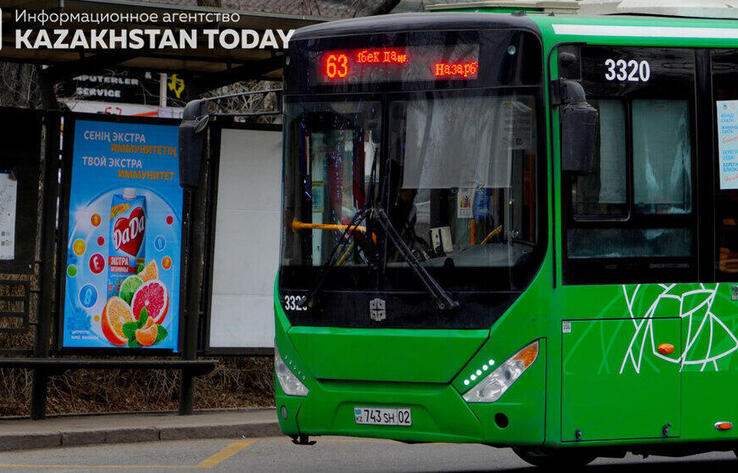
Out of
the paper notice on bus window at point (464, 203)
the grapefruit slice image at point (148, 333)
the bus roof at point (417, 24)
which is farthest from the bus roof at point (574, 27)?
the grapefruit slice image at point (148, 333)

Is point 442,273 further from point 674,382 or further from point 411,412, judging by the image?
point 674,382

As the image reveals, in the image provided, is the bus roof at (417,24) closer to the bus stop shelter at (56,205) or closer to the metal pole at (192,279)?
the bus stop shelter at (56,205)

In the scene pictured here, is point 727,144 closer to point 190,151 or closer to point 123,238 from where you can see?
point 190,151

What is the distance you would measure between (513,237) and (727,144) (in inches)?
63.1

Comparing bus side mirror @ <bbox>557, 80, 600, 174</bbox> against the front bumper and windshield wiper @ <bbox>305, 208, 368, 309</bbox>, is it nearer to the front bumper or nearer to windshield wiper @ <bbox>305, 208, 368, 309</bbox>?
the front bumper

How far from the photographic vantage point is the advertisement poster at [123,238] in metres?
13.7

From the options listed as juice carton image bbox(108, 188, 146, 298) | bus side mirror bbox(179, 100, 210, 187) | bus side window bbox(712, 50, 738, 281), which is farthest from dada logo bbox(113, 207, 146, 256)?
bus side window bbox(712, 50, 738, 281)

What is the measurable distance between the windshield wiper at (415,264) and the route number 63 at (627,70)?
5.25 feet

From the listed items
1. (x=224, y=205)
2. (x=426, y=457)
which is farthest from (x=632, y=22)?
(x=224, y=205)

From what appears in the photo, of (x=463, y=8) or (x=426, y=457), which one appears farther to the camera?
(x=426, y=457)

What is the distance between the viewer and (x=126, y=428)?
12828 mm

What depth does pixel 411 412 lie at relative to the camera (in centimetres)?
902

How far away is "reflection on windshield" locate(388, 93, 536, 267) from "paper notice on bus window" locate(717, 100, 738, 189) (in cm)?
132

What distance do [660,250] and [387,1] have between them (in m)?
9.30
